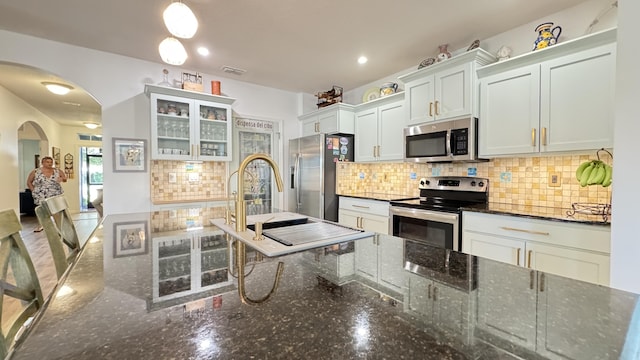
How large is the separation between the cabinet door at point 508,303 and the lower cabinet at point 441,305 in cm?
3

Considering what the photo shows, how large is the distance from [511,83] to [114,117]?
4147mm

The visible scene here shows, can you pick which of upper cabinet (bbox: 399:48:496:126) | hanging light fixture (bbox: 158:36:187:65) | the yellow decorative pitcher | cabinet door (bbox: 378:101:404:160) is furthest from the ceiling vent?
the yellow decorative pitcher

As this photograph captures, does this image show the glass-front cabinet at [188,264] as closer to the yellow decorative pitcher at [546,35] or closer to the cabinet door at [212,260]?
the cabinet door at [212,260]

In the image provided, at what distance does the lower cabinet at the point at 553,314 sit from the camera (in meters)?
0.46

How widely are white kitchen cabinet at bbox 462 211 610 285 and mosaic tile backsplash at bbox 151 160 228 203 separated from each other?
313cm

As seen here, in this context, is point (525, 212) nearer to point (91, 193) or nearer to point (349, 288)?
point (349, 288)

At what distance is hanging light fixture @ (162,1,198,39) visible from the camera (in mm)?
1589

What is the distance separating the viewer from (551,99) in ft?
6.88

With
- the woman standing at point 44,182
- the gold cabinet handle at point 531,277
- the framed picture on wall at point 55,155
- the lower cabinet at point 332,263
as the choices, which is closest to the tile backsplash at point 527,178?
the gold cabinet handle at point 531,277

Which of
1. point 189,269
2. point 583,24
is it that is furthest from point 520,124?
point 189,269

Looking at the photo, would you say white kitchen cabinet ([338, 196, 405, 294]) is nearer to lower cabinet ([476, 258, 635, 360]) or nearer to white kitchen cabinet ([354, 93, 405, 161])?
lower cabinet ([476, 258, 635, 360])

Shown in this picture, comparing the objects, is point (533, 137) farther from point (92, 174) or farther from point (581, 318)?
point (92, 174)

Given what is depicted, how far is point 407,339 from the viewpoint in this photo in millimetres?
478

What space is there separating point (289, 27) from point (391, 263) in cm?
244
